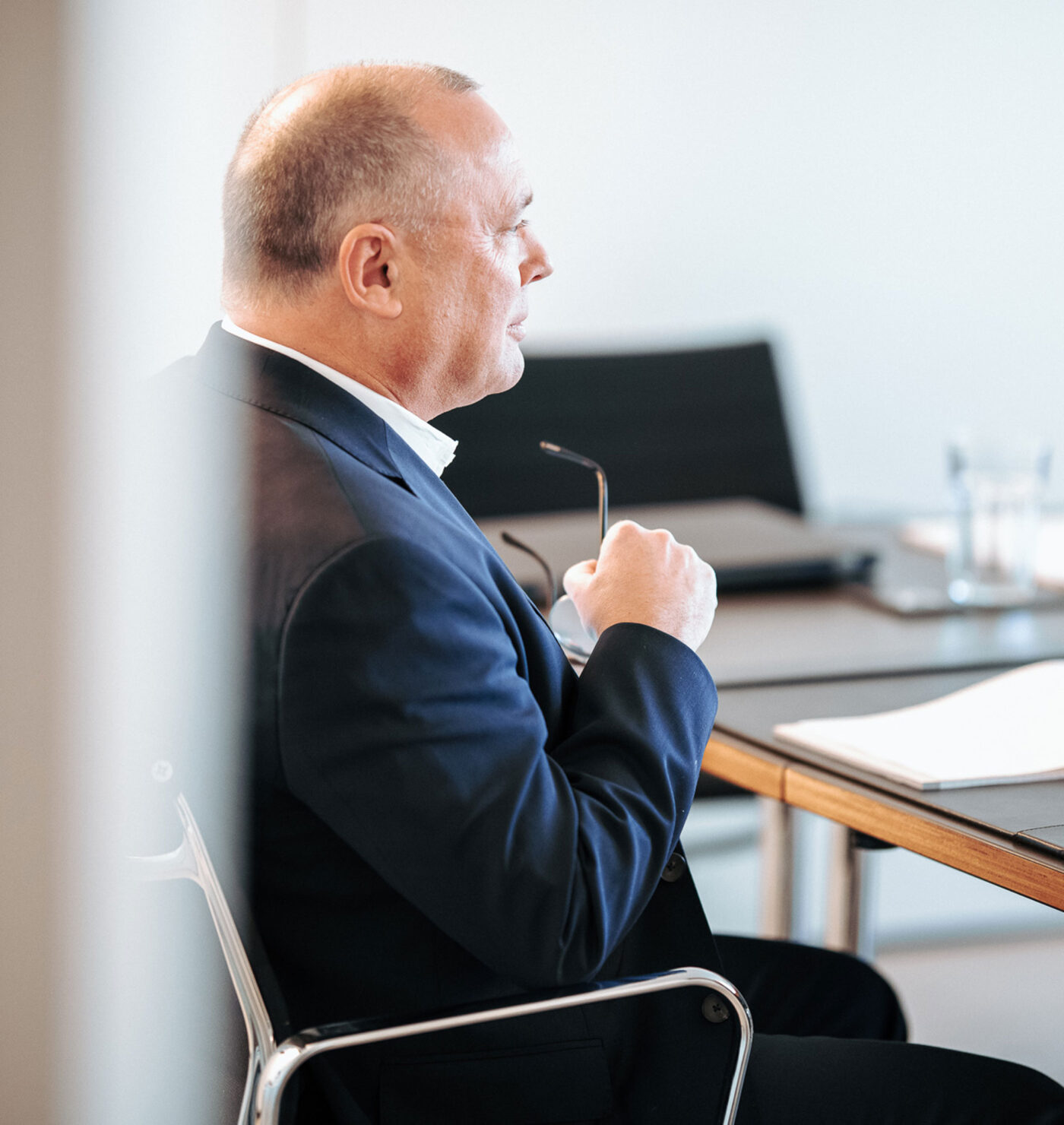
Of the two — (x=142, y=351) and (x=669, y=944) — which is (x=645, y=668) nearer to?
(x=669, y=944)

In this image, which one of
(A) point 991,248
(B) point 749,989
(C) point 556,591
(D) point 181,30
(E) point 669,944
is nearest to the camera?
(E) point 669,944

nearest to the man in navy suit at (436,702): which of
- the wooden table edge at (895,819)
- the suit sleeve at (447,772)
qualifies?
the suit sleeve at (447,772)

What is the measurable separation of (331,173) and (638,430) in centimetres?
181

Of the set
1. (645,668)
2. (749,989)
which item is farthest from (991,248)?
(645,668)

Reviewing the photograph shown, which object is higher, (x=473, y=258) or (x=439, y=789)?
(x=473, y=258)

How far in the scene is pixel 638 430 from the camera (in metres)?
2.75

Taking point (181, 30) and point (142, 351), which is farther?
point (181, 30)

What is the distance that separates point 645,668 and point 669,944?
0.20m

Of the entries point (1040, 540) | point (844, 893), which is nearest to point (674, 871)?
point (844, 893)

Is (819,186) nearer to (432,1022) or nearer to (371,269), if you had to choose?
(371,269)

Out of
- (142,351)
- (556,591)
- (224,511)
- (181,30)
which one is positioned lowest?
(556,591)

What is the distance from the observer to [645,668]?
958 millimetres

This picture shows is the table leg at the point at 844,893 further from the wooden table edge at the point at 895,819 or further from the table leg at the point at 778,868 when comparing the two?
the wooden table edge at the point at 895,819

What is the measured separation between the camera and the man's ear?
970 mm
